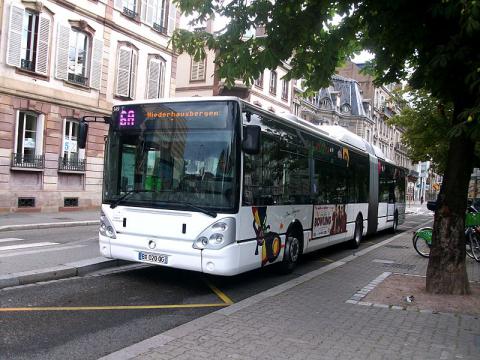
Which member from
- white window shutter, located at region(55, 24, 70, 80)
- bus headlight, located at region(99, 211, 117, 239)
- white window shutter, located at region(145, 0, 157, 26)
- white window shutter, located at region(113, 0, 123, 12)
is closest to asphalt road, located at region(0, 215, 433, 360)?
bus headlight, located at region(99, 211, 117, 239)

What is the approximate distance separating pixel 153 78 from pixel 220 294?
20619mm

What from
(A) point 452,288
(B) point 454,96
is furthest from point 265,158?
(A) point 452,288

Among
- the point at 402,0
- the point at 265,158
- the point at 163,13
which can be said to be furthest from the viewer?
the point at 163,13

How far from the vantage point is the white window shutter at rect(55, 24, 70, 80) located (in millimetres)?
20594

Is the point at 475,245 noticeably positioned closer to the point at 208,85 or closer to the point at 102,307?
the point at 102,307

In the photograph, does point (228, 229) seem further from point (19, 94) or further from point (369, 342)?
point (19, 94)

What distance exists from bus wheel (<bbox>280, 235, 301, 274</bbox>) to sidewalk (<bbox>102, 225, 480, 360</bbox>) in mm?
1234

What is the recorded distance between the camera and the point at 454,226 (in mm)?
7664

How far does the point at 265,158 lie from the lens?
8.27 meters

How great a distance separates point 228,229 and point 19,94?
14720 millimetres

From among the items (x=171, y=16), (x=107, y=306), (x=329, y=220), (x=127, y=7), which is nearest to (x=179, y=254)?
(x=107, y=306)

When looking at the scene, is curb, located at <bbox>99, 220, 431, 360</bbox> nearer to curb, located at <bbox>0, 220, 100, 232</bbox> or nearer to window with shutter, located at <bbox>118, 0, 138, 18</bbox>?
curb, located at <bbox>0, 220, 100, 232</bbox>

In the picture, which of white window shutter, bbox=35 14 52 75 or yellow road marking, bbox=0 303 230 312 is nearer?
yellow road marking, bbox=0 303 230 312

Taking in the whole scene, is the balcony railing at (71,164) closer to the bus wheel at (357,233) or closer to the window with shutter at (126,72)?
the window with shutter at (126,72)
